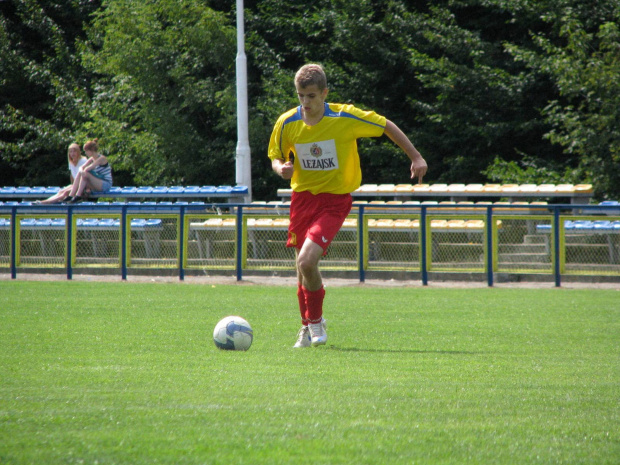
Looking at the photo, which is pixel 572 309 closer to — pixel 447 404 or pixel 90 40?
pixel 447 404

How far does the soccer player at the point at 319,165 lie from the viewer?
7070mm

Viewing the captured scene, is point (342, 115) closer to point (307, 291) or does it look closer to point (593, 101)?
→ point (307, 291)

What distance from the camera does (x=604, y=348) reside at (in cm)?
710

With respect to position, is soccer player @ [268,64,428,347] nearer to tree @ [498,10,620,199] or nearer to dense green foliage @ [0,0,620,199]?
tree @ [498,10,620,199]

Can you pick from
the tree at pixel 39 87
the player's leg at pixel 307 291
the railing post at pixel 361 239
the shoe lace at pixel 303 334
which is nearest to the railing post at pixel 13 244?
the railing post at pixel 361 239

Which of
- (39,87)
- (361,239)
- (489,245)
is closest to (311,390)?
(489,245)

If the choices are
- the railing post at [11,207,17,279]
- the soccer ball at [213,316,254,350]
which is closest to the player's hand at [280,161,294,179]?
the soccer ball at [213,316,254,350]

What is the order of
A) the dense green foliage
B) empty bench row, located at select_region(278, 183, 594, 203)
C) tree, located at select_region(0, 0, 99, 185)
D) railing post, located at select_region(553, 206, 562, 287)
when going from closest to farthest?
railing post, located at select_region(553, 206, 562, 287)
empty bench row, located at select_region(278, 183, 594, 203)
the dense green foliage
tree, located at select_region(0, 0, 99, 185)

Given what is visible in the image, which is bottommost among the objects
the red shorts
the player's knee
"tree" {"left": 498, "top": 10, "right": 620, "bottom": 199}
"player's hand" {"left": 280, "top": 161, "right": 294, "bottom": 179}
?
the player's knee

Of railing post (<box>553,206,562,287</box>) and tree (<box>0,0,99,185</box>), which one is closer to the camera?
railing post (<box>553,206,562,287</box>)

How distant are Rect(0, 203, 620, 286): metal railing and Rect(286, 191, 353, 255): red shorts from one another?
786 cm

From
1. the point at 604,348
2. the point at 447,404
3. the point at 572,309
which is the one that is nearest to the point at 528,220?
the point at 572,309

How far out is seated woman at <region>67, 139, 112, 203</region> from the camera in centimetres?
1780

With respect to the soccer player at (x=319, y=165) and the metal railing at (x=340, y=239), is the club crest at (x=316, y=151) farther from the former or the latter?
the metal railing at (x=340, y=239)
